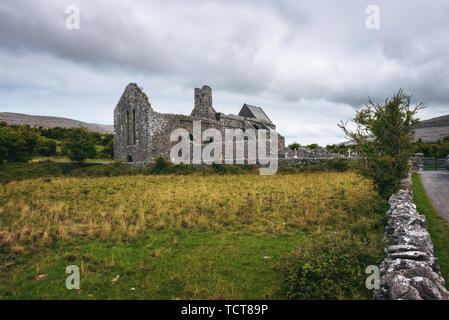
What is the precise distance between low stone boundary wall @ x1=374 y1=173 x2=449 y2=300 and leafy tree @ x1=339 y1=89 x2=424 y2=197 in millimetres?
5122

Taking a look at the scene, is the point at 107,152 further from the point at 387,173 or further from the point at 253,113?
the point at 387,173

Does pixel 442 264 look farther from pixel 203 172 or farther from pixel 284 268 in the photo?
pixel 203 172

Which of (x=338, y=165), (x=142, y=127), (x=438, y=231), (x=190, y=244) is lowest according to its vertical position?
(x=190, y=244)

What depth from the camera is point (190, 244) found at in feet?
24.4

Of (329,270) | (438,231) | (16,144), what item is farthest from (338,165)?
(16,144)

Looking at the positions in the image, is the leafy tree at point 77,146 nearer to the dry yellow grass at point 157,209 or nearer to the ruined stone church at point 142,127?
the ruined stone church at point 142,127

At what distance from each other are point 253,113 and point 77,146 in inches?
1269

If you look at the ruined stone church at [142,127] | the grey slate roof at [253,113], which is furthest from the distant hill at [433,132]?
the ruined stone church at [142,127]

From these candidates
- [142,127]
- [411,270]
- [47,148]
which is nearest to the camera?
[411,270]

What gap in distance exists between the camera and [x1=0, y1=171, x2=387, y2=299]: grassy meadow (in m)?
4.88

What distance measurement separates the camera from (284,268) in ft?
18.6

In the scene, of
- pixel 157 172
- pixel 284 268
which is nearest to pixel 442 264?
pixel 284 268

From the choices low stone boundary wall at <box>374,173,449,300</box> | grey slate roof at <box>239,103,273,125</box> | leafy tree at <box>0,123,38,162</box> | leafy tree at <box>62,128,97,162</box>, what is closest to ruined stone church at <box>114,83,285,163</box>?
leafy tree at <box>62,128,97,162</box>
